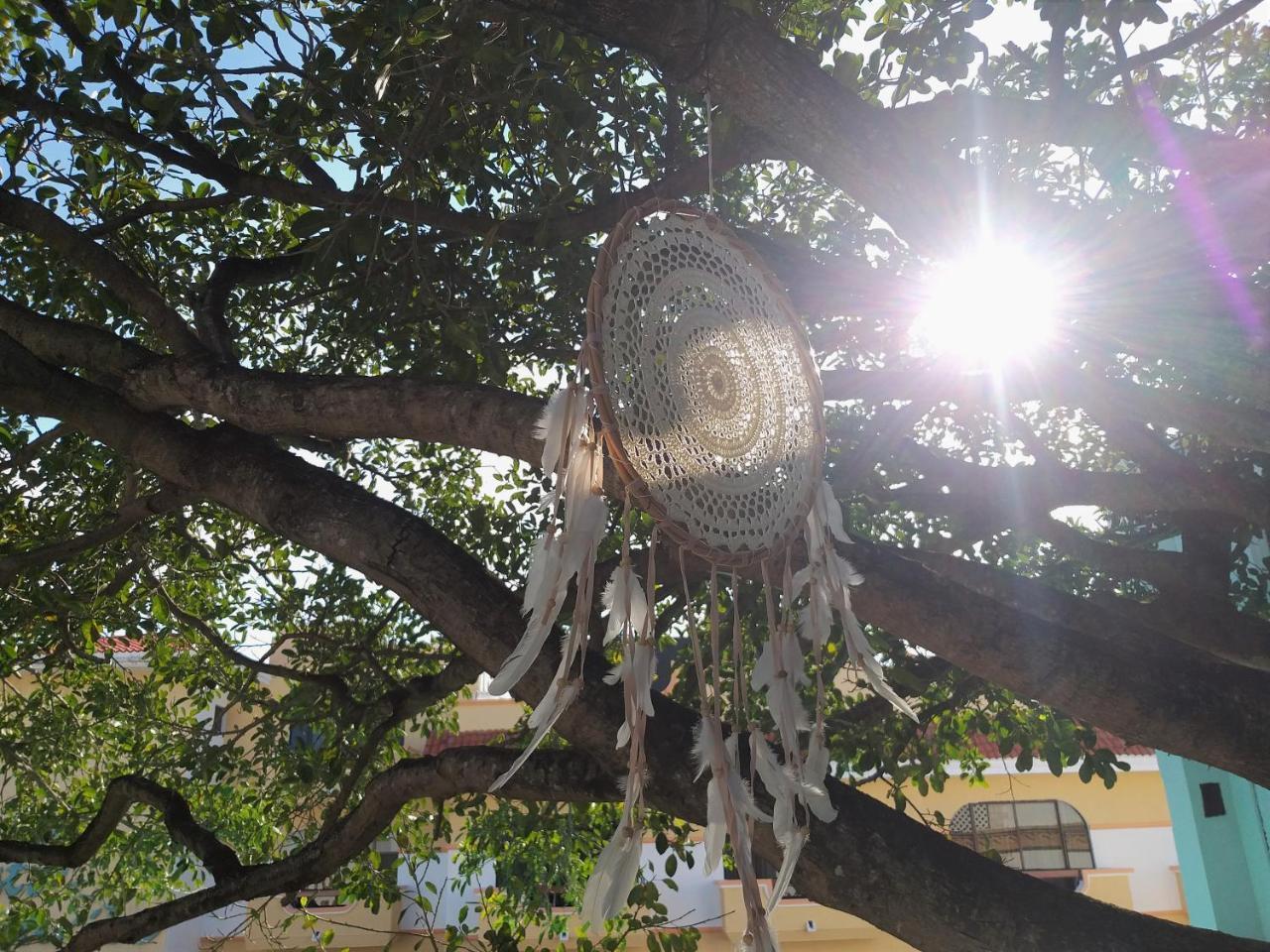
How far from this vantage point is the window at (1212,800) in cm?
686

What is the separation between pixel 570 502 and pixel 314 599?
452 centimetres

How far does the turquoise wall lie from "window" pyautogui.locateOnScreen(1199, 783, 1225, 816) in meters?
0.03

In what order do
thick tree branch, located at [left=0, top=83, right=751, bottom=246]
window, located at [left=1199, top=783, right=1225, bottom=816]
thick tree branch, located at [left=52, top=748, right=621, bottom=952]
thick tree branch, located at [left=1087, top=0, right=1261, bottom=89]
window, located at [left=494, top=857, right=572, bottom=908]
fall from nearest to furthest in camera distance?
thick tree branch, located at [left=1087, top=0, right=1261, bottom=89] → thick tree branch, located at [left=52, top=748, right=621, bottom=952] → thick tree branch, located at [left=0, top=83, right=751, bottom=246] → window, located at [left=494, top=857, right=572, bottom=908] → window, located at [left=1199, top=783, right=1225, bottom=816]

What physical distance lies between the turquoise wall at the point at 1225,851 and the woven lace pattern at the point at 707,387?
5.63m

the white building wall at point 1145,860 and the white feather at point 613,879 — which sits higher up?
the white building wall at point 1145,860

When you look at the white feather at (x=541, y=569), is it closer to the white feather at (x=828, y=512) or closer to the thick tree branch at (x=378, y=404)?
the white feather at (x=828, y=512)

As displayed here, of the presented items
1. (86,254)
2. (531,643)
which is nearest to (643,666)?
(531,643)

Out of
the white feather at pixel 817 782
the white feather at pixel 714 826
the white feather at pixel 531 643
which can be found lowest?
the white feather at pixel 714 826

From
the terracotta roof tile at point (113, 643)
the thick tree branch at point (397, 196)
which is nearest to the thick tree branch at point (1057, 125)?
the thick tree branch at point (397, 196)

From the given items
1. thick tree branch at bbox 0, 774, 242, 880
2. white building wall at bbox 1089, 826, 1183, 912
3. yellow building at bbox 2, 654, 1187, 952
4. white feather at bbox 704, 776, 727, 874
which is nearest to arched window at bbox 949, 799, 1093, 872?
yellow building at bbox 2, 654, 1187, 952

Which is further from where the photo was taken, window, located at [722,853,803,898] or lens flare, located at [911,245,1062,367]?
lens flare, located at [911,245,1062,367]

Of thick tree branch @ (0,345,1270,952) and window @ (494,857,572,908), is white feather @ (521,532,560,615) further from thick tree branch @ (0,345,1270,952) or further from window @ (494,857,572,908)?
window @ (494,857,572,908)

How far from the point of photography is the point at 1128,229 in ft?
9.37

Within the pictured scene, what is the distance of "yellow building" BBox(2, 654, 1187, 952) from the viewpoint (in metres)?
11.7
